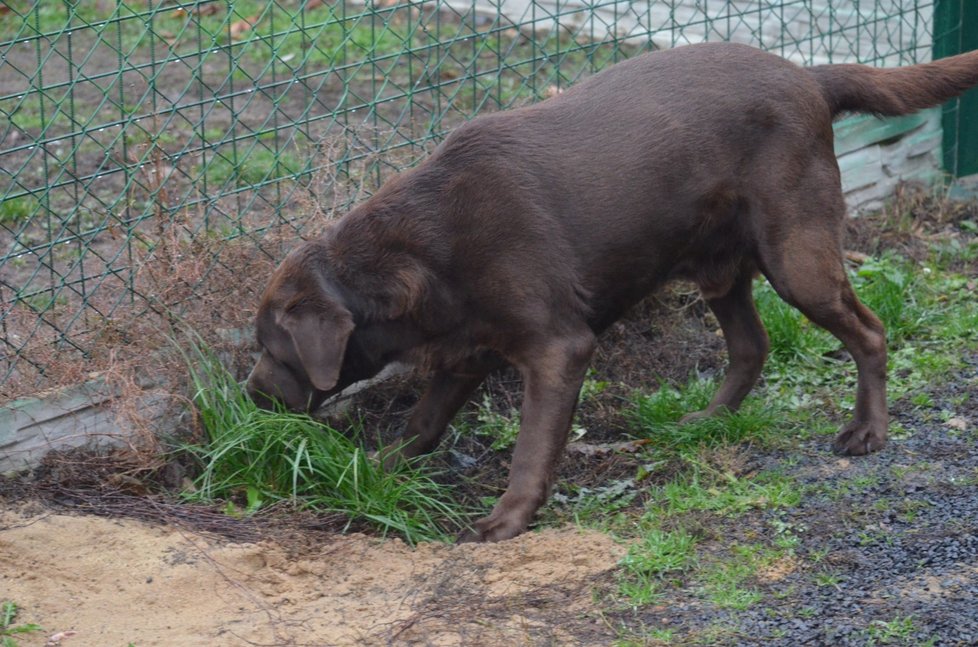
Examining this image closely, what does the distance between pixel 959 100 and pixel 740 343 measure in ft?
10.1

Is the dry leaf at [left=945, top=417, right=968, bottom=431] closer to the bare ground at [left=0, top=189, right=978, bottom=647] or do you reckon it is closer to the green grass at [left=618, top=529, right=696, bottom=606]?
the bare ground at [left=0, top=189, right=978, bottom=647]

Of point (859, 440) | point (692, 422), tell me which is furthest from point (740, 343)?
point (859, 440)

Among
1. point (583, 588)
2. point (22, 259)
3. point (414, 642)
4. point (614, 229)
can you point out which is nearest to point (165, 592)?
point (414, 642)

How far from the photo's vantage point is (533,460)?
4480mm

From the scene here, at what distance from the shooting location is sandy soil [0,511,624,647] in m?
3.67

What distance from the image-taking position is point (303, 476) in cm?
453

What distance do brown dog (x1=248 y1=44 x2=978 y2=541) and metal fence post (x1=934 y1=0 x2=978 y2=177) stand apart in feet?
9.27

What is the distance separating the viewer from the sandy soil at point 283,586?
367cm

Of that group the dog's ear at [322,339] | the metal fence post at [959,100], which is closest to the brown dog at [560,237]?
the dog's ear at [322,339]

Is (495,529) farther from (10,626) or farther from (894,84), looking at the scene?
(894,84)

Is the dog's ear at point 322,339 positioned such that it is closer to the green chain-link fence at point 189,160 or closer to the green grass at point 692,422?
the green chain-link fence at point 189,160

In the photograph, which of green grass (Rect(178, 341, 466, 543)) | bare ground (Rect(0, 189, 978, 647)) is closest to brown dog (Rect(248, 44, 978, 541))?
green grass (Rect(178, 341, 466, 543))

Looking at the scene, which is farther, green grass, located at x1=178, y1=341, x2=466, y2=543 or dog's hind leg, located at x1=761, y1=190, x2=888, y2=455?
dog's hind leg, located at x1=761, y1=190, x2=888, y2=455

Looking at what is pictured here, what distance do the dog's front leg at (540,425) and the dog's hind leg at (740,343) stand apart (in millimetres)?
941
